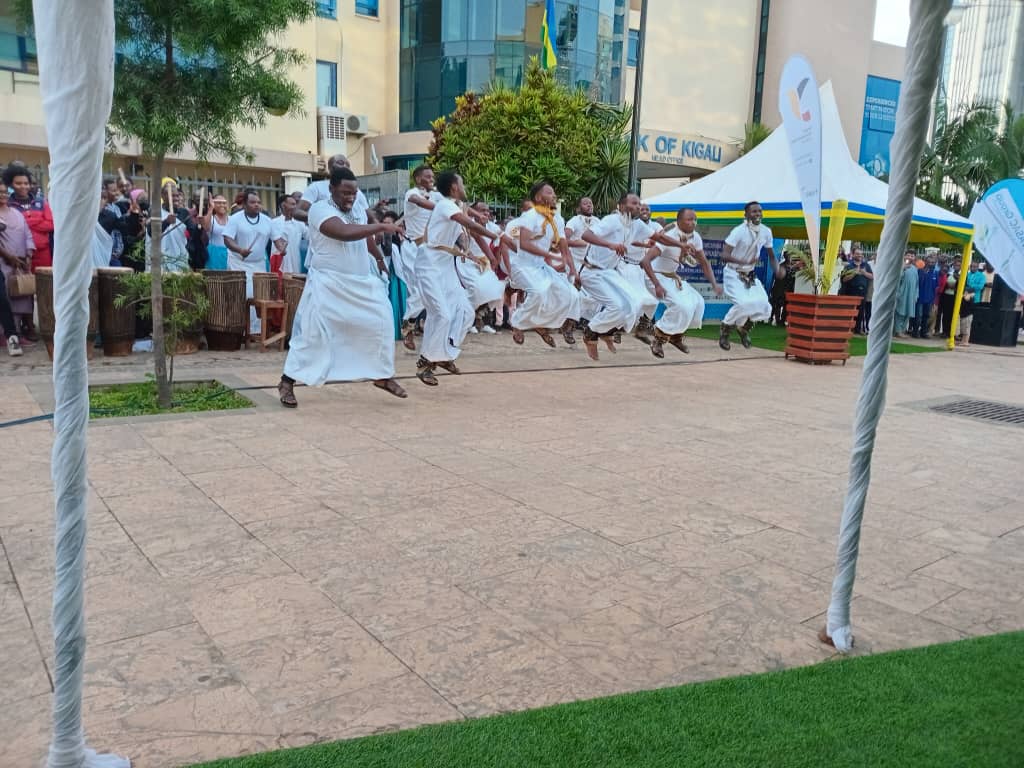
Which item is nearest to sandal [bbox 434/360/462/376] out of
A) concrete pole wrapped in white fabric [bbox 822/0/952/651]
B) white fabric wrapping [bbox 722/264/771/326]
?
white fabric wrapping [bbox 722/264/771/326]

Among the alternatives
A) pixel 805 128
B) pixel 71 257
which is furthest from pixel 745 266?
pixel 71 257

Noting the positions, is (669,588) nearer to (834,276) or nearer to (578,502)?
(578,502)

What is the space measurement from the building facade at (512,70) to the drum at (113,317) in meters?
11.1

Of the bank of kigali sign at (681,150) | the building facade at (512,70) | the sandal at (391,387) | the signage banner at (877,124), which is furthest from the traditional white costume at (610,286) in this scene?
the signage banner at (877,124)

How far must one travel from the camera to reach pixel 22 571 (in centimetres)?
342

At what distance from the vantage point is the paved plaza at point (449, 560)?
262 centimetres

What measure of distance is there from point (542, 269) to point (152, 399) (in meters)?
4.68

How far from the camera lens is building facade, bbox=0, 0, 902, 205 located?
22.3 m

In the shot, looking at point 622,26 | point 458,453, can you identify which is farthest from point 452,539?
point 622,26

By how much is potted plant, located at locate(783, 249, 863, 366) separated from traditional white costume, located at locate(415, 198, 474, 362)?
18.5 feet

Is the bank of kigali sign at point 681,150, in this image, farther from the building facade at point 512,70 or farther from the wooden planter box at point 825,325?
the wooden planter box at point 825,325

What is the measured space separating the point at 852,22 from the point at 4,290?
30.3 meters

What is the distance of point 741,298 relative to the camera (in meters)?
11.6

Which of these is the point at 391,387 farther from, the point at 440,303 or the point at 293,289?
the point at 293,289
